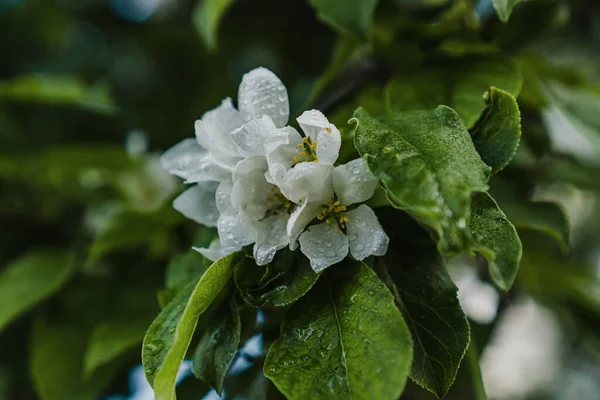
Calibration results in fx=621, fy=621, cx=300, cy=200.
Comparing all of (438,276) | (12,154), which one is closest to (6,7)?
(12,154)

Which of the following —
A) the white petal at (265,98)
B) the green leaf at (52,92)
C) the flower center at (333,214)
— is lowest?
the green leaf at (52,92)

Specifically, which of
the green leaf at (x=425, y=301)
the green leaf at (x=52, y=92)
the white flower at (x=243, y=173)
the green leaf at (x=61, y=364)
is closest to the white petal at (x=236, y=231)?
the white flower at (x=243, y=173)

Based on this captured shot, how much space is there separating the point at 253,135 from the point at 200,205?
0.41ft

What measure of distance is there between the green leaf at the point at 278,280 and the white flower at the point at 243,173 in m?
0.02

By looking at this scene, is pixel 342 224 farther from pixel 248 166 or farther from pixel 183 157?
pixel 183 157

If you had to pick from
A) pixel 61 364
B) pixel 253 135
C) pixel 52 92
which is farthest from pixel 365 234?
pixel 52 92

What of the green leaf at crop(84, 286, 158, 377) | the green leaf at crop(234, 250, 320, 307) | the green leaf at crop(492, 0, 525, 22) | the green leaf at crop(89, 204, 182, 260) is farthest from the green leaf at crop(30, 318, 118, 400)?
the green leaf at crop(492, 0, 525, 22)

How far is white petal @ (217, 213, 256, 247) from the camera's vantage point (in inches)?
21.4

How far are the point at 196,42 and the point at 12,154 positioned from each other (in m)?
0.64

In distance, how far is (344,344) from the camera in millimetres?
473

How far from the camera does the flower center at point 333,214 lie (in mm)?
532

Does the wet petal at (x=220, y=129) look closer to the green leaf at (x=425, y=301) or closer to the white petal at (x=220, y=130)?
the white petal at (x=220, y=130)

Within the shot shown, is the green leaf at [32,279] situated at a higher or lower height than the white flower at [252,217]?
lower

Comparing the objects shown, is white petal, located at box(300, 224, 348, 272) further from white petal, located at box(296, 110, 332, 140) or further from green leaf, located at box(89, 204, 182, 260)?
green leaf, located at box(89, 204, 182, 260)
